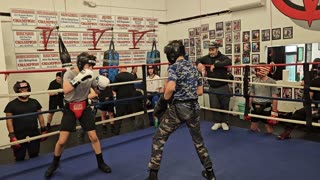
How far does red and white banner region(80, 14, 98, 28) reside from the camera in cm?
624

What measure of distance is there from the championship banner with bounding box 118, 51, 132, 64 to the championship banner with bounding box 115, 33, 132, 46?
0.69 feet

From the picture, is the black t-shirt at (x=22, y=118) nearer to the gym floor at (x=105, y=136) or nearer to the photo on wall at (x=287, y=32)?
the gym floor at (x=105, y=136)

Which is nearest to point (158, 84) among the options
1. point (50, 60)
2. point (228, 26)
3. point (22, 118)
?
point (228, 26)

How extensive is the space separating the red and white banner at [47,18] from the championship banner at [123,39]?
1.46 m

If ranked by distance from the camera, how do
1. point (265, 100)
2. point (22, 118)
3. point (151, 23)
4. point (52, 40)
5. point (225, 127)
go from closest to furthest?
point (22, 118) → point (265, 100) → point (225, 127) → point (52, 40) → point (151, 23)

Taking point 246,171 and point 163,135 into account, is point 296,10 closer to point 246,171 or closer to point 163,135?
point 246,171

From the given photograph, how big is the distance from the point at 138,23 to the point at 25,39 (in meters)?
2.67

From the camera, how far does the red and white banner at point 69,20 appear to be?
595 cm

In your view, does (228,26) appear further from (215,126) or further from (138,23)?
(215,126)

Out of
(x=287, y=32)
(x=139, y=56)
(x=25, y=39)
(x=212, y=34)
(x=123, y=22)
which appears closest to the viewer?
(x=287, y=32)

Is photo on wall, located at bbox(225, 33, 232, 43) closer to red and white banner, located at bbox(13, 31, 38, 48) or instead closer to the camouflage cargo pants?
red and white banner, located at bbox(13, 31, 38, 48)

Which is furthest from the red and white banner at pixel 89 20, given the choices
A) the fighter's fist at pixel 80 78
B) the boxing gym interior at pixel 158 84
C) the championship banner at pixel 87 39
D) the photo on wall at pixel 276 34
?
the fighter's fist at pixel 80 78

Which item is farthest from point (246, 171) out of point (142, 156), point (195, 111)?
point (142, 156)

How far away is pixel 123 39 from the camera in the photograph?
273 inches
